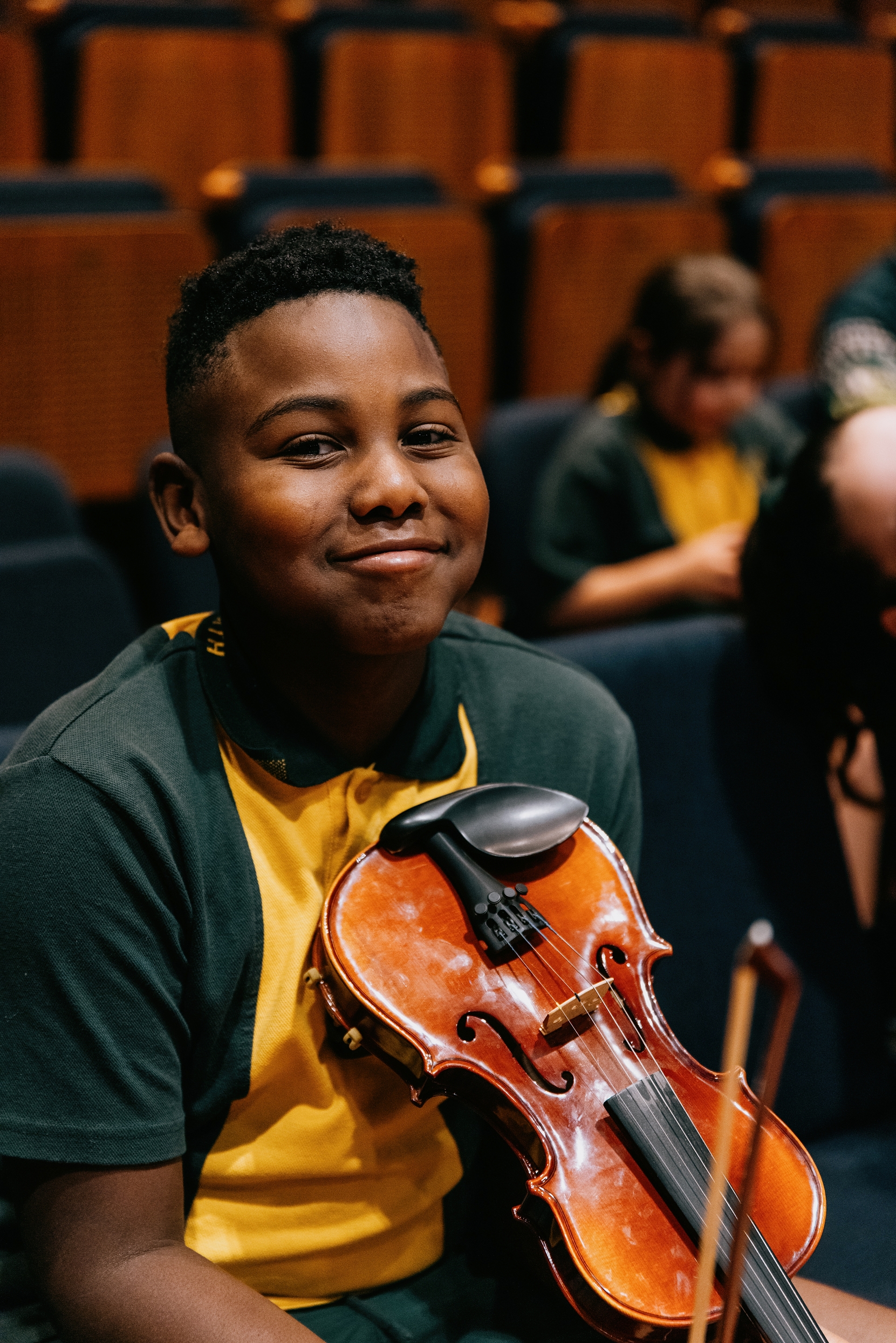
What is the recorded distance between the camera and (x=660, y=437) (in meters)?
1.74

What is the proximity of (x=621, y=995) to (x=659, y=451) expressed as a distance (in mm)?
1230

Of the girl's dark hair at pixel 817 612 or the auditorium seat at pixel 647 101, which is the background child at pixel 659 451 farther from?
the auditorium seat at pixel 647 101

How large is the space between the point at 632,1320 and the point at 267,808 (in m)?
0.28

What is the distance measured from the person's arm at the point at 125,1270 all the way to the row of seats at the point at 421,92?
1.84m

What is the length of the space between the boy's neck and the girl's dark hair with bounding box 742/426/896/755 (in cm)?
38

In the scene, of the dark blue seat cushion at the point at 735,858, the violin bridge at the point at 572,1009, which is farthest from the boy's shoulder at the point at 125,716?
the dark blue seat cushion at the point at 735,858

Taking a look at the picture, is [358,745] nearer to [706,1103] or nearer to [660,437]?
[706,1103]

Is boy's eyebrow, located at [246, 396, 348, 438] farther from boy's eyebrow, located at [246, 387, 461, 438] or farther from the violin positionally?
the violin

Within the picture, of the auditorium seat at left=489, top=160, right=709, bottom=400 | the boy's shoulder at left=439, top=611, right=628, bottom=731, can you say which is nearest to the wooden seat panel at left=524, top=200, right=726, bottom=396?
the auditorium seat at left=489, top=160, right=709, bottom=400

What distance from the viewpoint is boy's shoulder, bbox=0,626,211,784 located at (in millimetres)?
581

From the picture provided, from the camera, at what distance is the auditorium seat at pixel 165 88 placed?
2029 mm

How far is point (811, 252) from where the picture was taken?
2309 mm

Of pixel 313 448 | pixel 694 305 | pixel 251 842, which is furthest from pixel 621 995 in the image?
pixel 694 305

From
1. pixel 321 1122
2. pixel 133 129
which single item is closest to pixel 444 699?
pixel 321 1122
